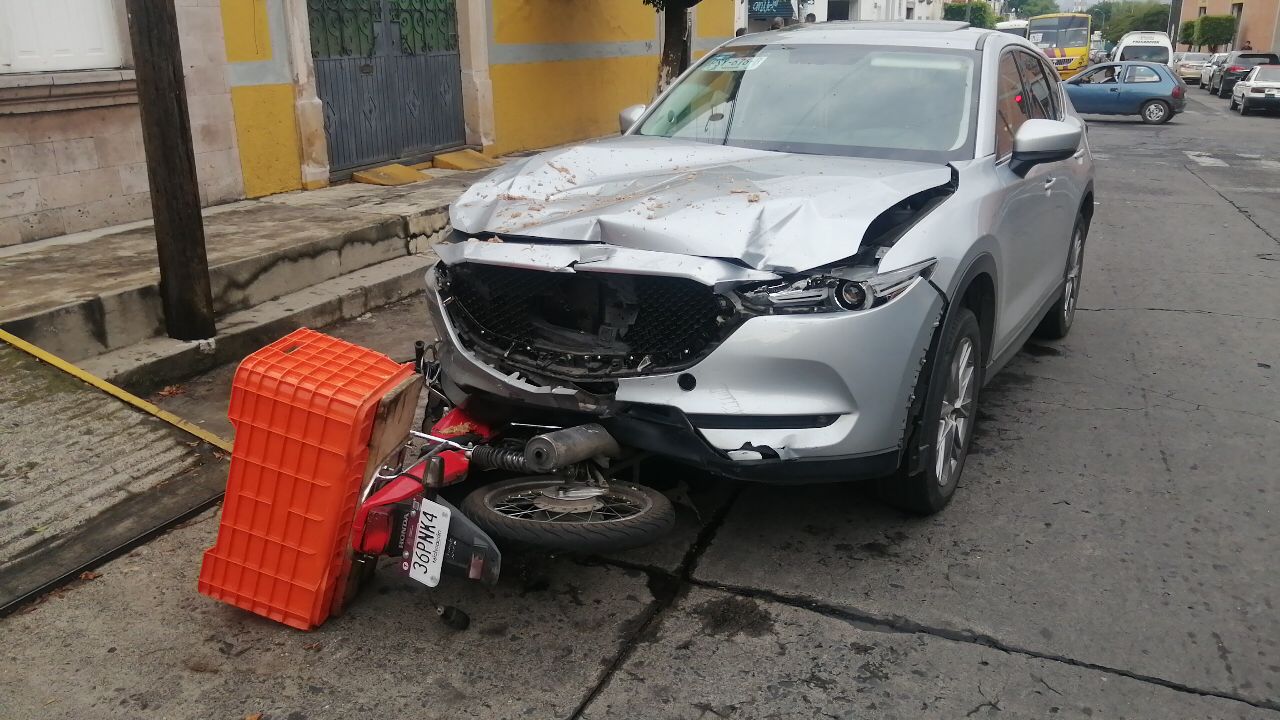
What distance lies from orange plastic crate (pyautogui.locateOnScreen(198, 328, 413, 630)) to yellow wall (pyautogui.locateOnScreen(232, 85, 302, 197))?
6.47m

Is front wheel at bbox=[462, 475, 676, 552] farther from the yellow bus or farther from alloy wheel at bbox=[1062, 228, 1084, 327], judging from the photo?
the yellow bus

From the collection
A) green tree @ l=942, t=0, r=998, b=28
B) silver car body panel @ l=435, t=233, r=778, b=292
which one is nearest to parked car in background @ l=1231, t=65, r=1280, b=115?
silver car body panel @ l=435, t=233, r=778, b=292

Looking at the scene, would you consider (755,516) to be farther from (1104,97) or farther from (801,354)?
(1104,97)

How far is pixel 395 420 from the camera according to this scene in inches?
135

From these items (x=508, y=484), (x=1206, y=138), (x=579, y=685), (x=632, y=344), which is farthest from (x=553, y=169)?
(x=1206, y=138)

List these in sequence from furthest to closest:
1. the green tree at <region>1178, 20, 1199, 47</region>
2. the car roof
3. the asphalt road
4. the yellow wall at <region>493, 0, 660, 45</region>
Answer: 1. the green tree at <region>1178, 20, 1199, 47</region>
2. the yellow wall at <region>493, 0, 660, 45</region>
3. the car roof
4. the asphalt road

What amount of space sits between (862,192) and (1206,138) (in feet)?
68.1

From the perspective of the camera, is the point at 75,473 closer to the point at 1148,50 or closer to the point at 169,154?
the point at 169,154

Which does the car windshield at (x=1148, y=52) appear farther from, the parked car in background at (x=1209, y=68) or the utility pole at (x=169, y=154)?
the utility pole at (x=169, y=154)

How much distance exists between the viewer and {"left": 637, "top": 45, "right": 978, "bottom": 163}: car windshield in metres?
4.62

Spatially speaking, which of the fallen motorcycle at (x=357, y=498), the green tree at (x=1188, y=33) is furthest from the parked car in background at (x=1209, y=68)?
the fallen motorcycle at (x=357, y=498)

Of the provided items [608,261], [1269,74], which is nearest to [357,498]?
[608,261]

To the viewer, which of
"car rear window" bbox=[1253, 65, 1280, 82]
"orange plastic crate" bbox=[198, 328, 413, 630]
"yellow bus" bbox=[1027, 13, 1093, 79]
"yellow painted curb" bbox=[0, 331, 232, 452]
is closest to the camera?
"orange plastic crate" bbox=[198, 328, 413, 630]

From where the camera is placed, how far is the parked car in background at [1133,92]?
2458 cm
